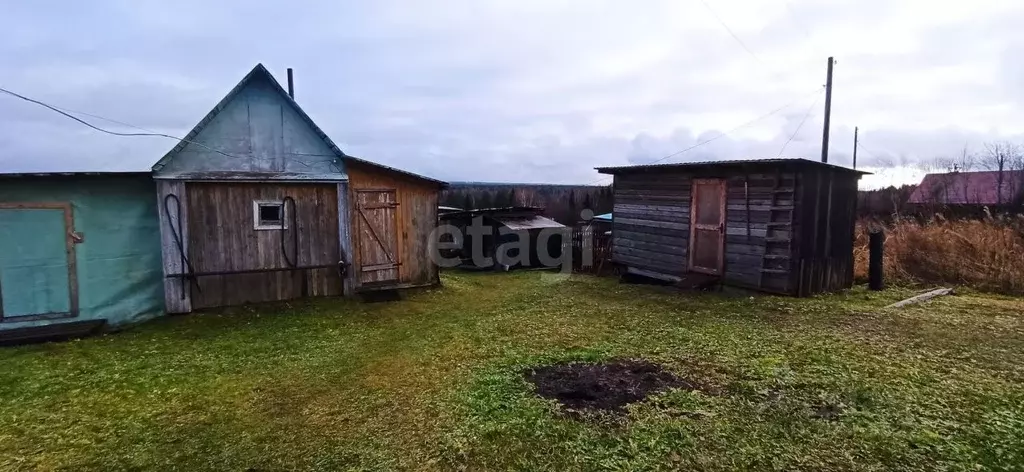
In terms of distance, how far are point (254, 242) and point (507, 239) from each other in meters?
6.49

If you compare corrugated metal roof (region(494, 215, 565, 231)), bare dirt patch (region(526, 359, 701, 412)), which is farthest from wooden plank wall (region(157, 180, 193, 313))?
corrugated metal roof (region(494, 215, 565, 231))

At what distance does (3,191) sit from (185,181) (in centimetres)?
196

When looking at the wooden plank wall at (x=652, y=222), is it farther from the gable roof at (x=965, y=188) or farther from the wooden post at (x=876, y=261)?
the gable roof at (x=965, y=188)

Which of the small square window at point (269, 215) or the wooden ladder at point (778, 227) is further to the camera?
the wooden ladder at point (778, 227)

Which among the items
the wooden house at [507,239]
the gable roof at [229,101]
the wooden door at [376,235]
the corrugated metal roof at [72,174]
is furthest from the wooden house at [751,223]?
the corrugated metal roof at [72,174]

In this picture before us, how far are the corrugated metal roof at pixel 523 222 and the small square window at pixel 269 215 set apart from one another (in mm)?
6023

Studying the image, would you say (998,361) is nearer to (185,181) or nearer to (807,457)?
(807,457)

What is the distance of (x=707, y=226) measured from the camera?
9.49 m

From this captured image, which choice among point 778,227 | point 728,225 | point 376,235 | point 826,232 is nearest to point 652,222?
point 728,225

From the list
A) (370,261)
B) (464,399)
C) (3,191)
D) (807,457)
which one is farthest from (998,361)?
(3,191)

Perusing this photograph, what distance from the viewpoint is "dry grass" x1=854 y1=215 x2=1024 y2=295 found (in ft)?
29.5

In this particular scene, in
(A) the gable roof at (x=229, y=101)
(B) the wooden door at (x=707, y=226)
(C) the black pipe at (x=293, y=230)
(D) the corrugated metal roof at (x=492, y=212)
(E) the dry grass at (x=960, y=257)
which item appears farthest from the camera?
(D) the corrugated metal roof at (x=492, y=212)

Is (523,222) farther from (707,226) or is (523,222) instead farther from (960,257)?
(960,257)

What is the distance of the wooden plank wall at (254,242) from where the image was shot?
25.0 ft
